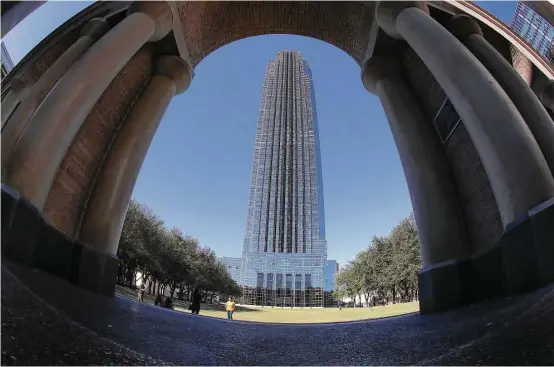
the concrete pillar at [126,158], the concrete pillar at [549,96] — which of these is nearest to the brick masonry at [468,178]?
the concrete pillar at [549,96]

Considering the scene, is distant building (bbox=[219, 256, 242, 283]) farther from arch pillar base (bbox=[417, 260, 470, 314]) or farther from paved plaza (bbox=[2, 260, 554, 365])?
paved plaza (bbox=[2, 260, 554, 365])

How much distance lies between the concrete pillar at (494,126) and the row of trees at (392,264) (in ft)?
97.0

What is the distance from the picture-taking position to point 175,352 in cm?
242

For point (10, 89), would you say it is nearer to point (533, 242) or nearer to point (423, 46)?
point (423, 46)

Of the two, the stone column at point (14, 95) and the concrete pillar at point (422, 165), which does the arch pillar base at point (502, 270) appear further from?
the stone column at point (14, 95)

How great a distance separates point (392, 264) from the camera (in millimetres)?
36188

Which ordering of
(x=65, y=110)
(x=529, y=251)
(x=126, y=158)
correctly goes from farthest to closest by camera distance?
(x=126, y=158), (x=65, y=110), (x=529, y=251)

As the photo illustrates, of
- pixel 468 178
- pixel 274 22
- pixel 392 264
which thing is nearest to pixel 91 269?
pixel 468 178

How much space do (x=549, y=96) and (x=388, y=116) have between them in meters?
4.20

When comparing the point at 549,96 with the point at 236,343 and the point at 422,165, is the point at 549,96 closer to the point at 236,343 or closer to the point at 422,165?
the point at 422,165

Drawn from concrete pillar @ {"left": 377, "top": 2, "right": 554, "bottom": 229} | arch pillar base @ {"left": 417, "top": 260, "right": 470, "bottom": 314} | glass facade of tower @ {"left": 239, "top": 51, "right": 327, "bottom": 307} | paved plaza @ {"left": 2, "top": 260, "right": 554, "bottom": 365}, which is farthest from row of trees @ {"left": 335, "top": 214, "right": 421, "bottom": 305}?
glass facade of tower @ {"left": 239, "top": 51, "right": 327, "bottom": 307}

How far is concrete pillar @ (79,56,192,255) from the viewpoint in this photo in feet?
20.1

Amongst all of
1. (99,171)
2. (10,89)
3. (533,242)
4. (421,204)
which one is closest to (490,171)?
(533,242)

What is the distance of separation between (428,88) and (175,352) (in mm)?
7344
